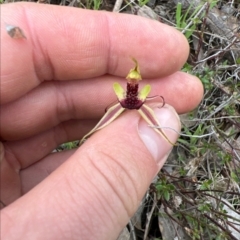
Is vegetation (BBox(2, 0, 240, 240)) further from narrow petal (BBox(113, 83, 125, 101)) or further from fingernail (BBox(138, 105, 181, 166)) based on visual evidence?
narrow petal (BBox(113, 83, 125, 101))

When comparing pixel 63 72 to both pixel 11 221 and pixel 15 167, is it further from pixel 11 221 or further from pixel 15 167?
pixel 11 221

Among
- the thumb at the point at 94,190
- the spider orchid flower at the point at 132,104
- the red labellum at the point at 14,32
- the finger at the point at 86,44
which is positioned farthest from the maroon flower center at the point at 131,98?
the red labellum at the point at 14,32

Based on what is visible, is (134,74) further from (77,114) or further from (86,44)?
Answer: (77,114)

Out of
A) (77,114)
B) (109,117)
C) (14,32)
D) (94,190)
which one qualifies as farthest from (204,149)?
(14,32)

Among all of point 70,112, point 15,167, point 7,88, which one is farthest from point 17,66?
point 15,167

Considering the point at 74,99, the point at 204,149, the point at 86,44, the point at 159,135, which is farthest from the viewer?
the point at 204,149
